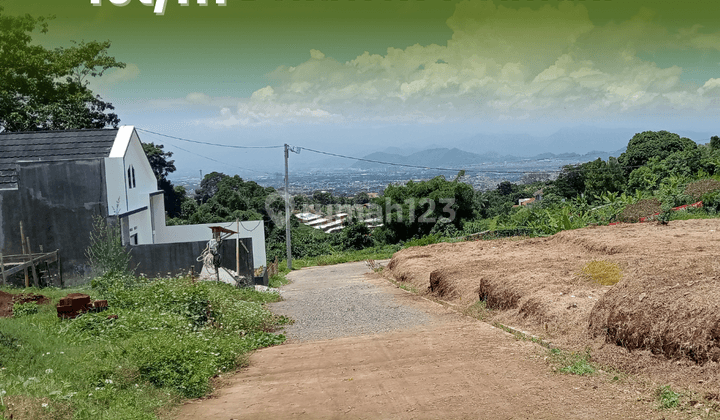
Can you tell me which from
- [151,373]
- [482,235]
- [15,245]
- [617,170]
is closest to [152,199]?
[15,245]

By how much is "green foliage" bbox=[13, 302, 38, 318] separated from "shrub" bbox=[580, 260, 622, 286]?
10651 mm

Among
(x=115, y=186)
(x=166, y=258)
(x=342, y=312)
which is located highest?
(x=115, y=186)

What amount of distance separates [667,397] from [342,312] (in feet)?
27.8

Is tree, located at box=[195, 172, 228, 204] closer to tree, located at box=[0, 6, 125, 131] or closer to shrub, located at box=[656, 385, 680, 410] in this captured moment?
tree, located at box=[0, 6, 125, 131]

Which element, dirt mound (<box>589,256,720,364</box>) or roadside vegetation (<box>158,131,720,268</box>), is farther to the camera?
roadside vegetation (<box>158,131,720,268</box>)

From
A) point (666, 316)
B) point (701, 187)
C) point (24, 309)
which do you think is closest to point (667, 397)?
point (666, 316)

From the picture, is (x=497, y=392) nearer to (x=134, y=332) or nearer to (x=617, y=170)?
(x=134, y=332)

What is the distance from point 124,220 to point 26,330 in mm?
12385

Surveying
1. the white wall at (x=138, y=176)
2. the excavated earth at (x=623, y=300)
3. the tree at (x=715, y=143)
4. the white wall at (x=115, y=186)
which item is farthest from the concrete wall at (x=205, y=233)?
the tree at (x=715, y=143)

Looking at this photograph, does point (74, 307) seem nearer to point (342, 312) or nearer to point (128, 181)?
point (342, 312)

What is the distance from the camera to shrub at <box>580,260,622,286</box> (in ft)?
36.4

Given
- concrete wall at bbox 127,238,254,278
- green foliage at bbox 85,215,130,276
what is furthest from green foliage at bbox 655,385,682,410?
concrete wall at bbox 127,238,254,278

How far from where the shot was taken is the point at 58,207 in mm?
18266

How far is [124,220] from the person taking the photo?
1988 cm
